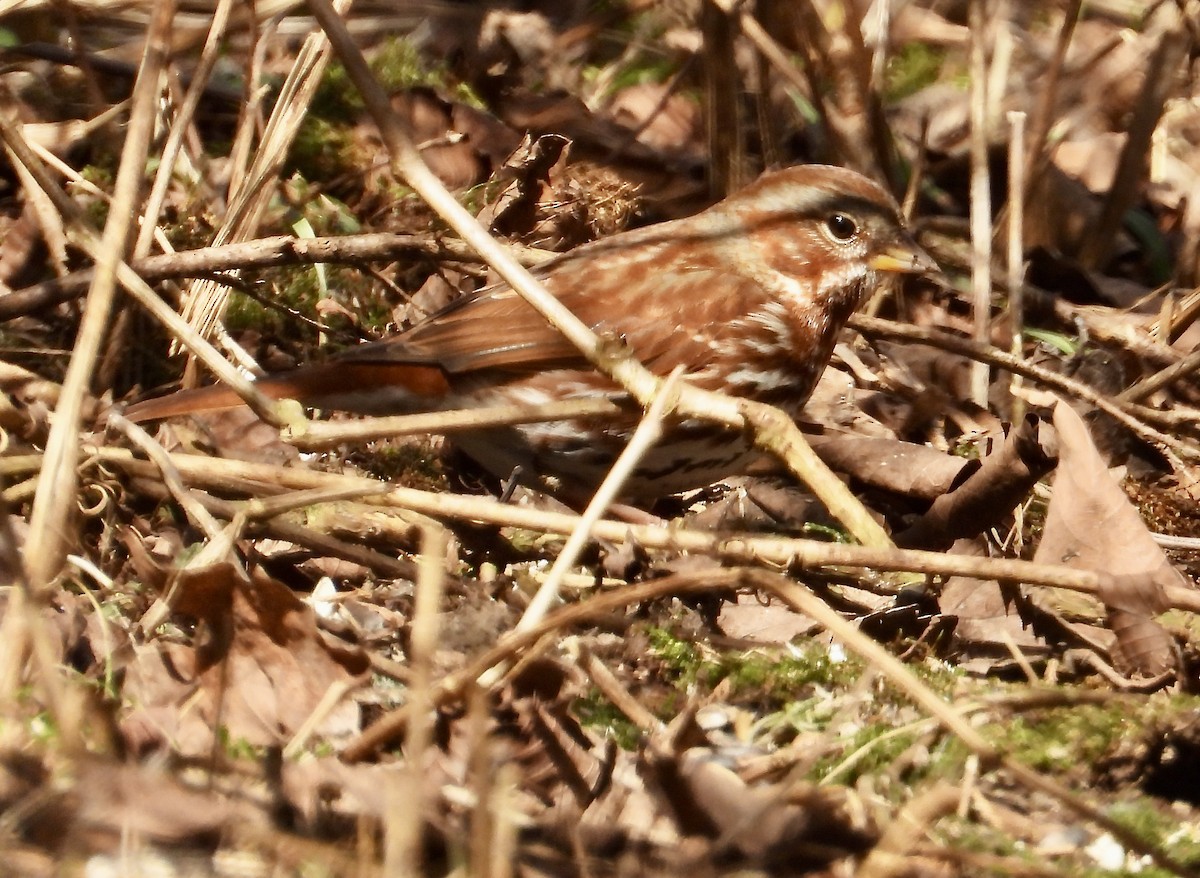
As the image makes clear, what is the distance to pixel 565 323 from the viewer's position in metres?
2.99

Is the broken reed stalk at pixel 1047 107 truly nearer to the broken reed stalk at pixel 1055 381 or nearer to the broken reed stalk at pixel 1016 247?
the broken reed stalk at pixel 1016 247

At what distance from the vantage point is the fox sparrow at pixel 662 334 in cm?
415

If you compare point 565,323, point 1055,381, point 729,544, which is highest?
point 1055,381

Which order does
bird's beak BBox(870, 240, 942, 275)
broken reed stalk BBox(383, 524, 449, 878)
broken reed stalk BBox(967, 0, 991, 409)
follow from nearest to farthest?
broken reed stalk BBox(383, 524, 449, 878) < bird's beak BBox(870, 240, 942, 275) < broken reed stalk BBox(967, 0, 991, 409)

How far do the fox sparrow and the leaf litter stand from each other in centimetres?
21

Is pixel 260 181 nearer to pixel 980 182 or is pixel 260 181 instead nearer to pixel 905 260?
pixel 905 260

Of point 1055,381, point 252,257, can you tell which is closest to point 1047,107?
point 1055,381

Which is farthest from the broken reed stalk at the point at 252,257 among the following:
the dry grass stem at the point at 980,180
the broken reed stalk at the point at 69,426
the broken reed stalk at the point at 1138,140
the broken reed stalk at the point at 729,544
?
the broken reed stalk at the point at 1138,140

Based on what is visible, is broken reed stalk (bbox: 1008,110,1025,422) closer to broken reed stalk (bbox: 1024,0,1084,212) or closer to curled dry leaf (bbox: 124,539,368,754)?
broken reed stalk (bbox: 1024,0,1084,212)

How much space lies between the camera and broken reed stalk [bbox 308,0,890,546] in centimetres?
301

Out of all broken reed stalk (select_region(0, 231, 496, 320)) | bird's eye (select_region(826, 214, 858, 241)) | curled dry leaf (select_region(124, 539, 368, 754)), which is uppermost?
bird's eye (select_region(826, 214, 858, 241))

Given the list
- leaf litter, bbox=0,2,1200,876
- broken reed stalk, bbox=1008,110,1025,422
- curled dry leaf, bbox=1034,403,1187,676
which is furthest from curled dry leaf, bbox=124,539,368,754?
broken reed stalk, bbox=1008,110,1025,422

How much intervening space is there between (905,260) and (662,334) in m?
0.83

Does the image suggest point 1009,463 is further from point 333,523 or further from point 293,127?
point 293,127
